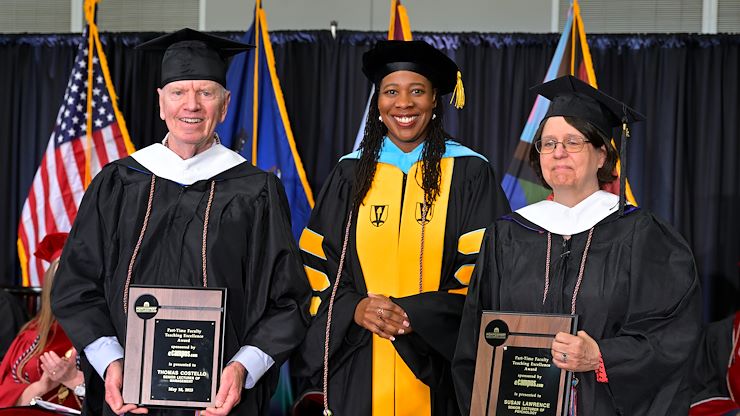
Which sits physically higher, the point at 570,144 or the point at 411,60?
the point at 411,60

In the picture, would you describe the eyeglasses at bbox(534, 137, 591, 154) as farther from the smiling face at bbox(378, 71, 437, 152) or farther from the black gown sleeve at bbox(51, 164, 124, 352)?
the black gown sleeve at bbox(51, 164, 124, 352)

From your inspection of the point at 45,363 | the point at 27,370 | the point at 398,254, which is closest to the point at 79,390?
the point at 45,363

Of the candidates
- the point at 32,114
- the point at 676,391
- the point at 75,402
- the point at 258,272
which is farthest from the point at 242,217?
the point at 32,114

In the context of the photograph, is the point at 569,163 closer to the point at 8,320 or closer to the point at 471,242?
the point at 471,242

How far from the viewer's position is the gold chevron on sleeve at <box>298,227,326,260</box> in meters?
3.84

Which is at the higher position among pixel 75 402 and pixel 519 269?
pixel 519 269

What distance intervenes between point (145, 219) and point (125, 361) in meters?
0.46

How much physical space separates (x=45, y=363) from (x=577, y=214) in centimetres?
269

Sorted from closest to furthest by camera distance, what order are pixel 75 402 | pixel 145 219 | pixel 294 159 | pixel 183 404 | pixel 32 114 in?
pixel 183 404
pixel 145 219
pixel 75 402
pixel 294 159
pixel 32 114

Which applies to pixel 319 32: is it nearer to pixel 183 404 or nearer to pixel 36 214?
pixel 36 214

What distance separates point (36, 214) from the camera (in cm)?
624

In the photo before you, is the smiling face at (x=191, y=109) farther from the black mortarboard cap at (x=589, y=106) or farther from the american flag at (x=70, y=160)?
the american flag at (x=70, y=160)

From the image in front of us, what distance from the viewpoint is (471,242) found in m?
3.71

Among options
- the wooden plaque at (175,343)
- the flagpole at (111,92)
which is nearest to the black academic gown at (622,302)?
the wooden plaque at (175,343)
